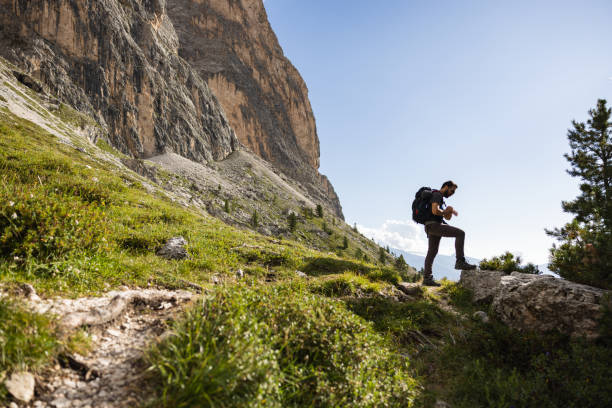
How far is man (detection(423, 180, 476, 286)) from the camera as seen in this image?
9969mm

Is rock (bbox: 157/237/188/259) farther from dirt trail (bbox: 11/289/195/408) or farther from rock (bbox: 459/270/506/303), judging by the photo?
rock (bbox: 459/270/506/303)

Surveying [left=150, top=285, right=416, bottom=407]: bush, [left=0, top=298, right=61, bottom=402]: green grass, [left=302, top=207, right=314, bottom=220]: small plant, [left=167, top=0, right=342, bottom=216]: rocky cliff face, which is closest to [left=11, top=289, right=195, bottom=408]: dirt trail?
[left=0, top=298, right=61, bottom=402]: green grass

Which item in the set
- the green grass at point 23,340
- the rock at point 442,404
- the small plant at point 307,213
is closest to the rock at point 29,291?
the green grass at point 23,340

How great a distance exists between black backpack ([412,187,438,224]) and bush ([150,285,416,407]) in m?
6.67

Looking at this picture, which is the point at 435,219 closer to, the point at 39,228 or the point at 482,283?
the point at 482,283

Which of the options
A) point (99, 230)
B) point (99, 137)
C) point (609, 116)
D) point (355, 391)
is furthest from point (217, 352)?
point (99, 137)

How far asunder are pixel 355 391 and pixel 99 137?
259ft

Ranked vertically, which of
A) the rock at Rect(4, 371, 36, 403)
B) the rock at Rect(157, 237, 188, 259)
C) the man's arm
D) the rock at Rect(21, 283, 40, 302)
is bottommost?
the rock at Rect(4, 371, 36, 403)

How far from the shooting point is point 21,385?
2.56 meters

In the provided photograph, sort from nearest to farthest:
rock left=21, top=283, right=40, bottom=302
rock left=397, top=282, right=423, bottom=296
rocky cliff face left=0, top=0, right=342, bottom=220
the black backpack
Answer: rock left=21, top=283, right=40, bottom=302, rock left=397, top=282, right=423, bottom=296, the black backpack, rocky cliff face left=0, top=0, right=342, bottom=220

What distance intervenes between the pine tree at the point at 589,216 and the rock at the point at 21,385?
9.63 metres

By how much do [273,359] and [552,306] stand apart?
21.0ft

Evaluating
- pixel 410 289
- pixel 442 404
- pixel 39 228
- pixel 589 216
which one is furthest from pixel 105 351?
pixel 589 216

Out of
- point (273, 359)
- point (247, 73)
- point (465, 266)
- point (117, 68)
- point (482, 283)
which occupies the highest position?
point (247, 73)
